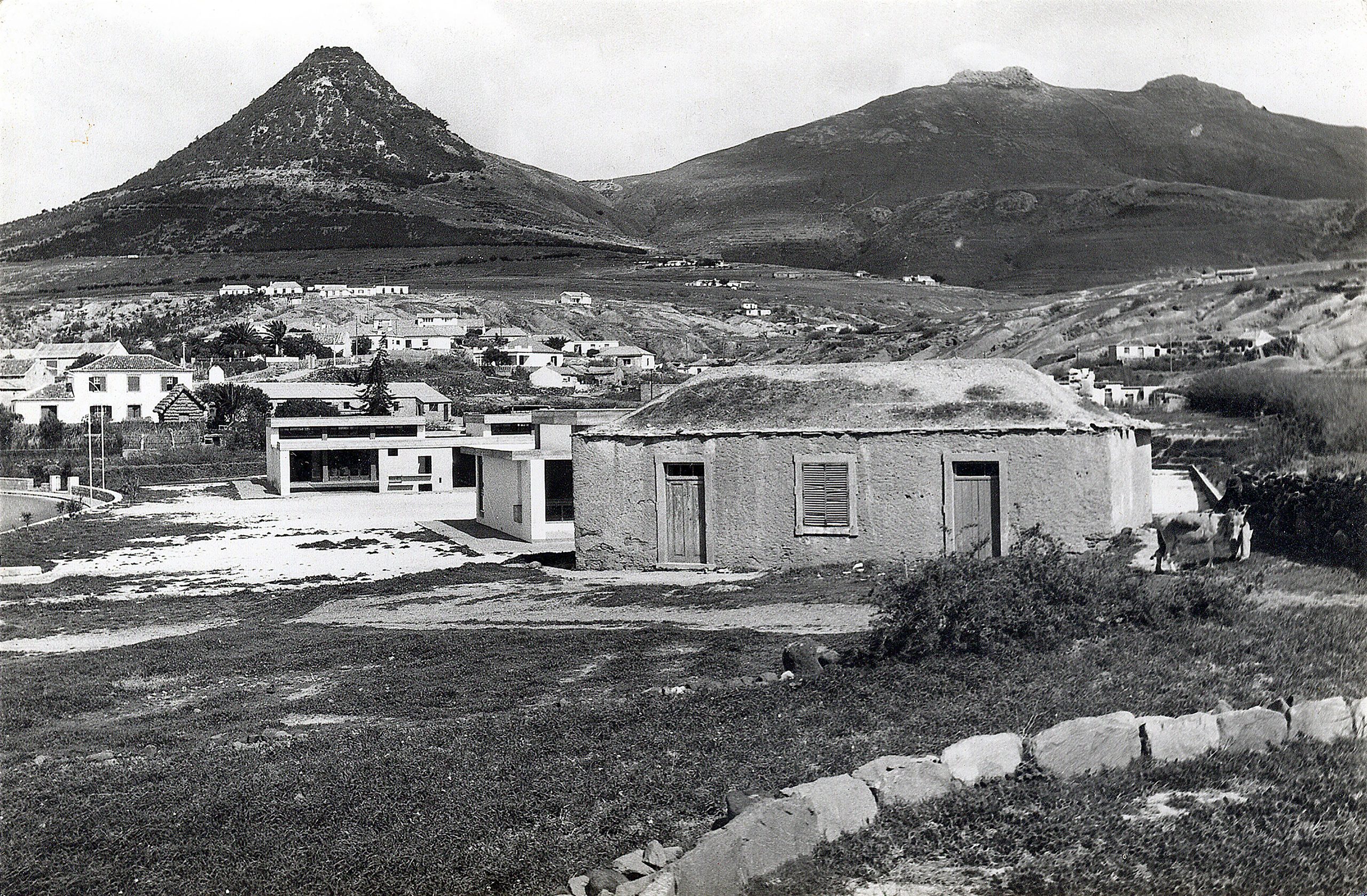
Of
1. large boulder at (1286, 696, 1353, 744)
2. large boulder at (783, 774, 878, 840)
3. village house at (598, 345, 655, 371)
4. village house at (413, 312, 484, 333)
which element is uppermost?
village house at (413, 312, 484, 333)

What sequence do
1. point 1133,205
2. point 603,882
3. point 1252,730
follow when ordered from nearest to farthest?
point 603,882 < point 1252,730 < point 1133,205

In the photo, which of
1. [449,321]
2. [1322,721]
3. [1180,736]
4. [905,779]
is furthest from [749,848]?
[449,321]

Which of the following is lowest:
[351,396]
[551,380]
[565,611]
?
[565,611]

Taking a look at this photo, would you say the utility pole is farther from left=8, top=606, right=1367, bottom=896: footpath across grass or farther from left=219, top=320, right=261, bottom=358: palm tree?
left=219, top=320, right=261, bottom=358: palm tree

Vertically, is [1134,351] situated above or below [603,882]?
above

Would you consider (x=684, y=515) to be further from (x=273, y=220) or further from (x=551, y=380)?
(x=273, y=220)

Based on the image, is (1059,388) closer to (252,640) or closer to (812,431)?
(812,431)

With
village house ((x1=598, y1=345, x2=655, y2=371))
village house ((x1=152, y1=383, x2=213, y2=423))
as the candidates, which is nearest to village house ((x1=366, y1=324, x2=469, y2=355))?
village house ((x1=598, y1=345, x2=655, y2=371))
